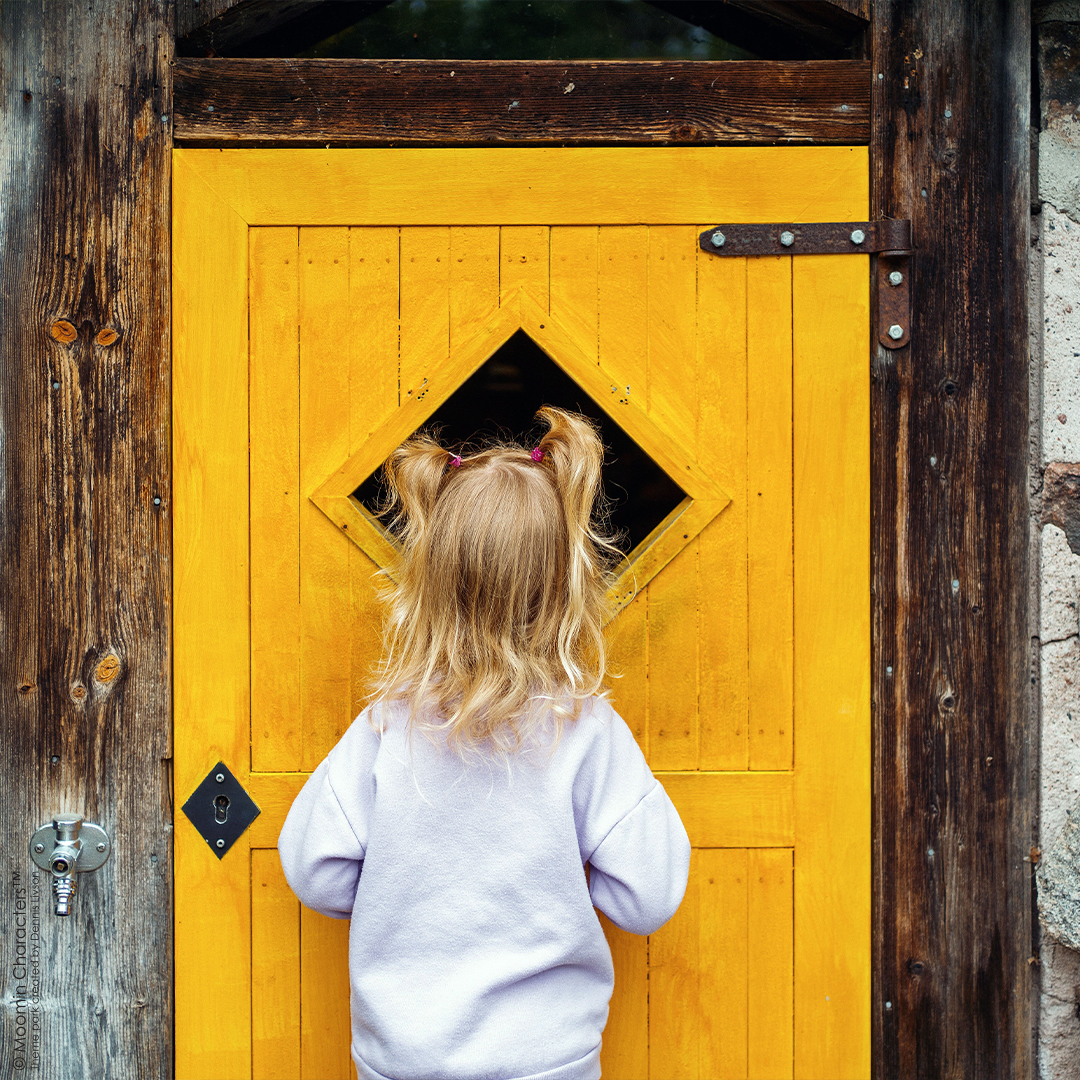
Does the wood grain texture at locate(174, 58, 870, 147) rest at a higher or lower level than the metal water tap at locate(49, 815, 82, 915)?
higher

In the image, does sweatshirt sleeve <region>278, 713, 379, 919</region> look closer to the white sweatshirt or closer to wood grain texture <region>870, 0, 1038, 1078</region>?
the white sweatshirt

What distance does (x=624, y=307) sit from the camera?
5.14 ft

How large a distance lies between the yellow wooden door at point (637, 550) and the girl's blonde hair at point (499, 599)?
32 cm

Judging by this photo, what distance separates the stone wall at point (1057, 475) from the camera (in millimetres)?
1540

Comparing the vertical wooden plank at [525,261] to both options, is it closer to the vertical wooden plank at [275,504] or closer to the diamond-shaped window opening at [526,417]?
the diamond-shaped window opening at [526,417]

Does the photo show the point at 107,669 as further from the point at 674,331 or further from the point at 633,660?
the point at 674,331

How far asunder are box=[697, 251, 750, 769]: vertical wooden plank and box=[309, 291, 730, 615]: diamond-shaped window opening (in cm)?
4

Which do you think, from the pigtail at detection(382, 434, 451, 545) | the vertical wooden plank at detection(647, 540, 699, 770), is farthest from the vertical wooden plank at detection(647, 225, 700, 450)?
the pigtail at detection(382, 434, 451, 545)

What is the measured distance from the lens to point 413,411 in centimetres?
157

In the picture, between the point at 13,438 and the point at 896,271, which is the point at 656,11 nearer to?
the point at 896,271

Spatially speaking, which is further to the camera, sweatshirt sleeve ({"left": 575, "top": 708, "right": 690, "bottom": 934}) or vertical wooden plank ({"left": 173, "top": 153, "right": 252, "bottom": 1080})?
vertical wooden plank ({"left": 173, "top": 153, "right": 252, "bottom": 1080})

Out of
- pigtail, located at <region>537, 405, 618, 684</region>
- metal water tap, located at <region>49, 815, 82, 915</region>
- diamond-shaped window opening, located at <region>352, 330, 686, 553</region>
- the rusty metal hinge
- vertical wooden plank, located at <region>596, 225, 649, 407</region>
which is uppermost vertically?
the rusty metal hinge

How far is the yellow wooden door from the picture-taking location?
1550 millimetres

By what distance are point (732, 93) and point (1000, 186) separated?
0.56m
